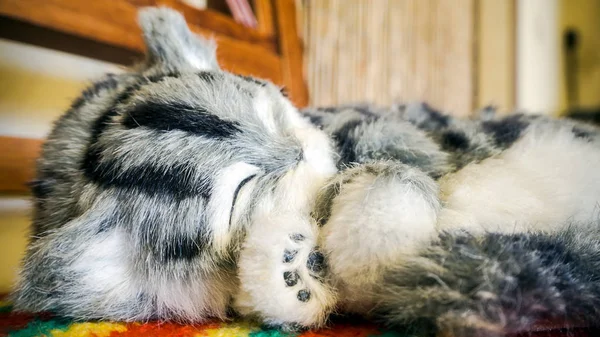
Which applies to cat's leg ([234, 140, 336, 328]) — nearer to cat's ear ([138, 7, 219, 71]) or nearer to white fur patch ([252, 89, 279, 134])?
white fur patch ([252, 89, 279, 134])

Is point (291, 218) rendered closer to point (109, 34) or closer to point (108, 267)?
point (108, 267)

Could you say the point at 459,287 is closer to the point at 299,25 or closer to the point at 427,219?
the point at 427,219

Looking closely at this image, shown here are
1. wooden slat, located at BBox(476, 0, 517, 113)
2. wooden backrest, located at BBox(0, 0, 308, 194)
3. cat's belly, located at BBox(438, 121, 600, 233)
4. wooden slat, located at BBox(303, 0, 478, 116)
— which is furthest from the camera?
wooden slat, located at BBox(476, 0, 517, 113)

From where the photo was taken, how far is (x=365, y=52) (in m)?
1.68

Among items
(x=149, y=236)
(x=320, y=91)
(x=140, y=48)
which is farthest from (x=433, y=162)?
(x=320, y=91)

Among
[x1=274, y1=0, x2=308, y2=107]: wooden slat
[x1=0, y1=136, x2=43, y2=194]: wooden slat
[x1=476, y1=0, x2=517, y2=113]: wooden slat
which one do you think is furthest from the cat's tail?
[x1=476, y1=0, x2=517, y2=113]: wooden slat

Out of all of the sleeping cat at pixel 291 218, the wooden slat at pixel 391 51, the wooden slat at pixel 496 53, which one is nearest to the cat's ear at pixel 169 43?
the sleeping cat at pixel 291 218

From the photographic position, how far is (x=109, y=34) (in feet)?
2.97

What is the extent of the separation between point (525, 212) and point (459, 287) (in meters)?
0.18

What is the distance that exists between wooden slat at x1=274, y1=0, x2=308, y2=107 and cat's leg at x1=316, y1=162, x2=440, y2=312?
0.78 m

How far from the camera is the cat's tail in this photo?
369 mm

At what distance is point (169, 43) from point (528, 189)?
54cm

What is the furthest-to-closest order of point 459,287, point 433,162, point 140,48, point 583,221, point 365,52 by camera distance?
point 365,52 → point 140,48 → point 433,162 → point 583,221 → point 459,287

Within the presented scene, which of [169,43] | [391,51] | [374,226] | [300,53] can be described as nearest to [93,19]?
[169,43]
